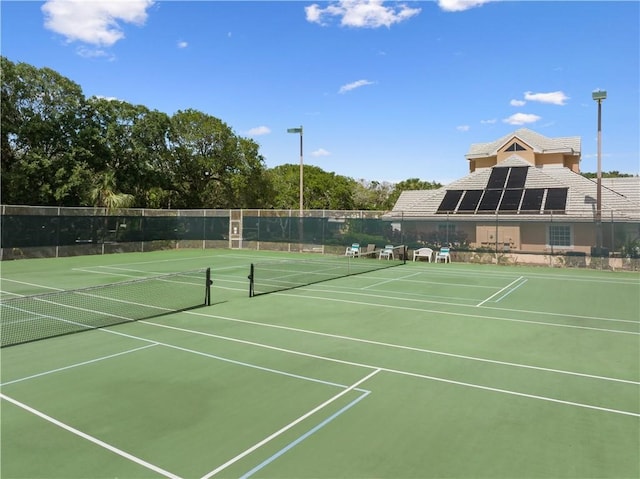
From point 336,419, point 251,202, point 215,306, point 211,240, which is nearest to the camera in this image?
point 336,419

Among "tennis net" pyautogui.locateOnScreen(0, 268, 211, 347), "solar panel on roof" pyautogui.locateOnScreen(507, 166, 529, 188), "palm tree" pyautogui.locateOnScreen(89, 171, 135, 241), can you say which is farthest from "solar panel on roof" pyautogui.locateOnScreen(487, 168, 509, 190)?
"palm tree" pyautogui.locateOnScreen(89, 171, 135, 241)

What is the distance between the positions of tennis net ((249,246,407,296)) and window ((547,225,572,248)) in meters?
8.45

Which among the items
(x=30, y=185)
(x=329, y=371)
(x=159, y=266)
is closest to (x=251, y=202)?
(x=30, y=185)

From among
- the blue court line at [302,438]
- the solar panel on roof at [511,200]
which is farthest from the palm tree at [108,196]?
the blue court line at [302,438]

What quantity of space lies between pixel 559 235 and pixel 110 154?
1287 inches

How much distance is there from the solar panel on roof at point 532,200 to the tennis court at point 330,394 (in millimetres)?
16077

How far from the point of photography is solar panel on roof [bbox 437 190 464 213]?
30381mm

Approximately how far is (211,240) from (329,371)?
2788 cm

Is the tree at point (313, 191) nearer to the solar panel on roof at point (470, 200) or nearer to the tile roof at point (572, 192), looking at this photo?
the tile roof at point (572, 192)

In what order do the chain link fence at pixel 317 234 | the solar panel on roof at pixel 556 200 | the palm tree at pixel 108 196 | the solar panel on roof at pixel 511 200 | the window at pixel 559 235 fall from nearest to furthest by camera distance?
1. the chain link fence at pixel 317 234
2. the window at pixel 559 235
3. the solar panel on roof at pixel 556 200
4. the solar panel on roof at pixel 511 200
5. the palm tree at pixel 108 196

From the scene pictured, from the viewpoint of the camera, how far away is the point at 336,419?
17.4ft

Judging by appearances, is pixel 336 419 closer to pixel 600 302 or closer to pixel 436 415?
pixel 436 415

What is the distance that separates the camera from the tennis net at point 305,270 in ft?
51.2

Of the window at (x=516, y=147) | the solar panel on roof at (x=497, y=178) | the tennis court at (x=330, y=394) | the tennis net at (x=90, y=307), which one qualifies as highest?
the window at (x=516, y=147)
